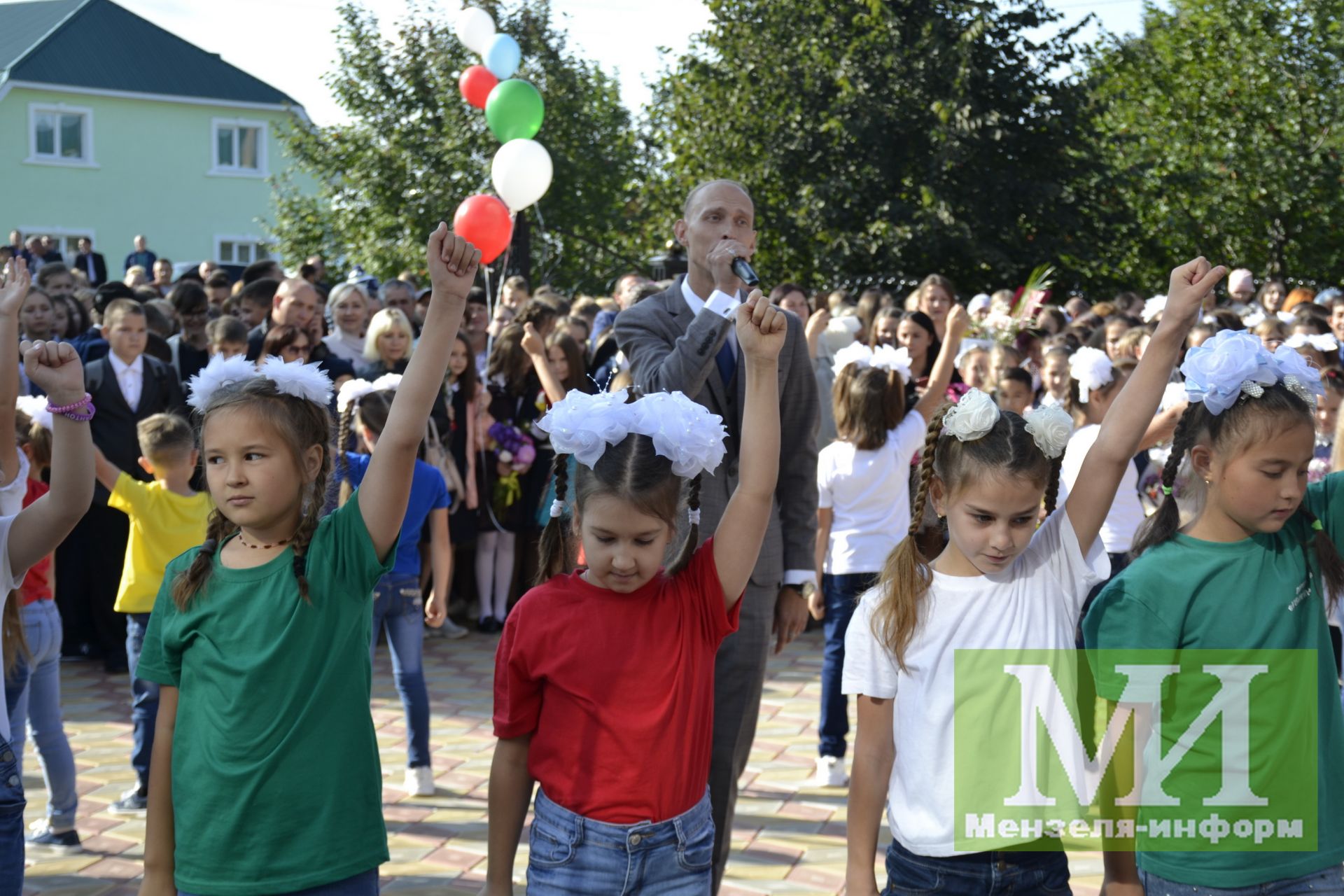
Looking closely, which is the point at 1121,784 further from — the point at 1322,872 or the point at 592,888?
the point at 592,888

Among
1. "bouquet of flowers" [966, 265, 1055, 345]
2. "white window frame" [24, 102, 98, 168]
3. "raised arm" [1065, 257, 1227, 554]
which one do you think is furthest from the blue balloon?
"white window frame" [24, 102, 98, 168]

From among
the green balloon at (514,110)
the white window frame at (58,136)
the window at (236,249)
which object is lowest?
the green balloon at (514,110)

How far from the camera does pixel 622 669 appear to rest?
110 inches

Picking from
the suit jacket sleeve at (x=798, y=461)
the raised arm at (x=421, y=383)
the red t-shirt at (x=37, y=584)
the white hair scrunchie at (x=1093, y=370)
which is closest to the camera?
the raised arm at (x=421, y=383)

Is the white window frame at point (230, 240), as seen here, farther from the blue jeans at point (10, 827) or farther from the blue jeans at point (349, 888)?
the blue jeans at point (349, 888)

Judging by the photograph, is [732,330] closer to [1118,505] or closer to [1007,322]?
[1118,505]

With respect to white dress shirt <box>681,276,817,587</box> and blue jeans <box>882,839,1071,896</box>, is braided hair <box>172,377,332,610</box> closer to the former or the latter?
white dress shirt <box>681,276,817,587</box>

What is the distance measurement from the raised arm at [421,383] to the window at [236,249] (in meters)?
39.2

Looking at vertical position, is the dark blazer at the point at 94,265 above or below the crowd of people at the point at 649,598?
above

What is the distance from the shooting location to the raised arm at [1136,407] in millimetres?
2764

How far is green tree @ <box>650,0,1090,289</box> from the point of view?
23.9 meters

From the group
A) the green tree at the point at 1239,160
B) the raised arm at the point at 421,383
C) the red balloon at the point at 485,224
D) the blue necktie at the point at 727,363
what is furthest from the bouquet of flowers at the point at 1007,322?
the green tree at the point at 1239,160

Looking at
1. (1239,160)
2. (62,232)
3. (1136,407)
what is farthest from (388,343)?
(62,232)

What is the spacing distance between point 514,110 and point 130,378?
5.19 metres
